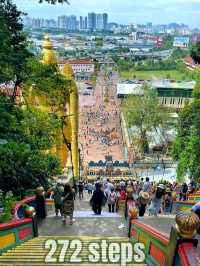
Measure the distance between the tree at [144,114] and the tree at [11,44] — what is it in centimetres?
2783

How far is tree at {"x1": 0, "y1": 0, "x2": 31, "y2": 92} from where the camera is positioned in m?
9.45

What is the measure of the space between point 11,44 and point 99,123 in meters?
47.6

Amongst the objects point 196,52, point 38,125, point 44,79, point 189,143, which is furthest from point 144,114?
point 44,79

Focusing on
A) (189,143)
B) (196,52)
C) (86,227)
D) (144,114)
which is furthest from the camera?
(144,114)

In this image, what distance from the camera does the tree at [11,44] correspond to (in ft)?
31.0

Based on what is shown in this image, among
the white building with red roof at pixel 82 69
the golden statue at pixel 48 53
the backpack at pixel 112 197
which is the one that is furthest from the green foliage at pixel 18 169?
the white building with red roof at pixel 82 69

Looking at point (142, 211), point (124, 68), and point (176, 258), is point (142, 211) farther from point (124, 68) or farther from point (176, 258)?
point (124, 68)

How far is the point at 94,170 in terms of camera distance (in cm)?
3378

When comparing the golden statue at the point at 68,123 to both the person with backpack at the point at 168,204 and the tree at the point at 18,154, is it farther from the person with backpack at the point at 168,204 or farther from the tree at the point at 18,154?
the person with backpack at the point at 168,204

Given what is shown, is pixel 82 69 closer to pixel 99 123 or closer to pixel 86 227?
pixel 99 123

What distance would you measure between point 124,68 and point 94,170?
83165mm

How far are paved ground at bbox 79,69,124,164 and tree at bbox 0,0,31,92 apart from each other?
95.7ft

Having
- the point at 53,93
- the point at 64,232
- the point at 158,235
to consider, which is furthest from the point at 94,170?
the point at 158,235

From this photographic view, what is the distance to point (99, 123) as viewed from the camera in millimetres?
58625
